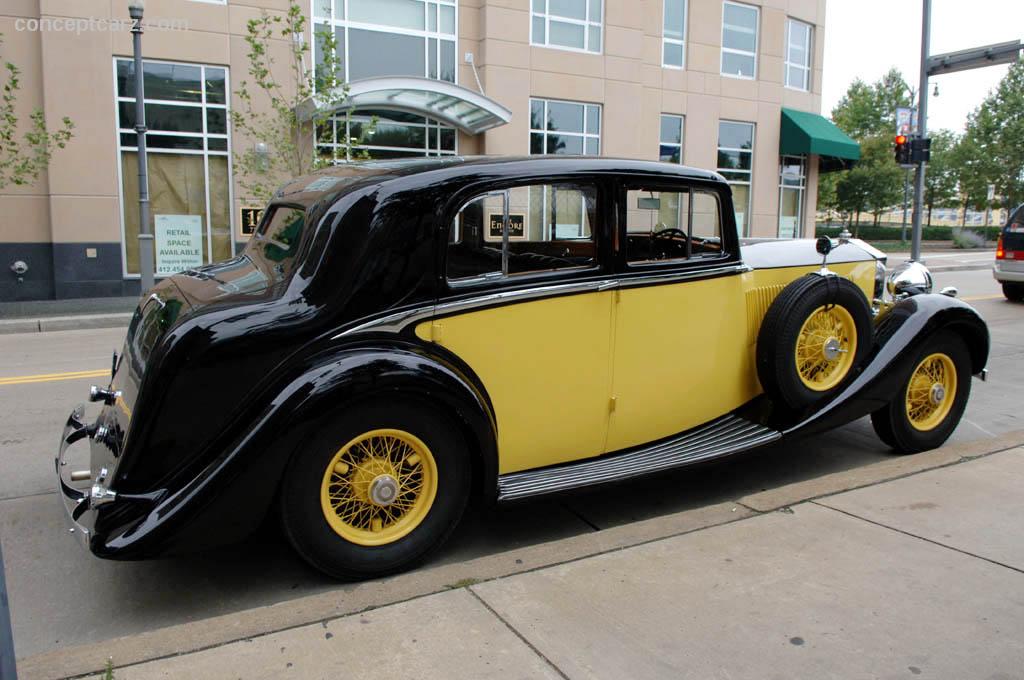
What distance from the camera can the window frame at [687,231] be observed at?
166 inches

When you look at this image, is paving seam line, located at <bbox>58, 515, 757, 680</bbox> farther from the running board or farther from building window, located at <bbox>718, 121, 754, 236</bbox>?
building window, located at <bbox>718, 121, 754, 236</bbox>

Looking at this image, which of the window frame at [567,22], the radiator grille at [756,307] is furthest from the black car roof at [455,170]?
the window frame at [567,22]

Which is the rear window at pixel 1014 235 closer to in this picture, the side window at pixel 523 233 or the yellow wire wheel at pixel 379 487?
the side window at pixel 523 233

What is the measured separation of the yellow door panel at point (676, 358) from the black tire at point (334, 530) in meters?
1.02

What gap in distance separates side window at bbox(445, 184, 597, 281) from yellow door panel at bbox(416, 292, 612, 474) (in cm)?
21

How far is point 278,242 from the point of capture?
419 cm

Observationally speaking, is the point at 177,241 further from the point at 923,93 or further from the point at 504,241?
the point at 923,93

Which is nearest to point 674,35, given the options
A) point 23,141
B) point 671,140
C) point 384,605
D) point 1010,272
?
point 671,140

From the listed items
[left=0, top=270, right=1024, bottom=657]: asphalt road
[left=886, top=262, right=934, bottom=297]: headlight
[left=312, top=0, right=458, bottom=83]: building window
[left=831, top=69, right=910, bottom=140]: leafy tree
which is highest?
[left=831, top=69, right=910, bottom=140]: leafy tree

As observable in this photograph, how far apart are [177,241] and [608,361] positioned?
48.6 feet

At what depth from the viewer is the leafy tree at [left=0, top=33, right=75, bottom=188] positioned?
1372 cm

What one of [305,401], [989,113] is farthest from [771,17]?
[989,113]

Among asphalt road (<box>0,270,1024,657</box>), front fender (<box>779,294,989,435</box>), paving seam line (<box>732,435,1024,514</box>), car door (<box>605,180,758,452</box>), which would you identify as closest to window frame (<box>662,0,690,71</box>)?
asphalt road (<box>0,270,1024,657</box>)

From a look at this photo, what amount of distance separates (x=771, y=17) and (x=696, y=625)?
992 inches
